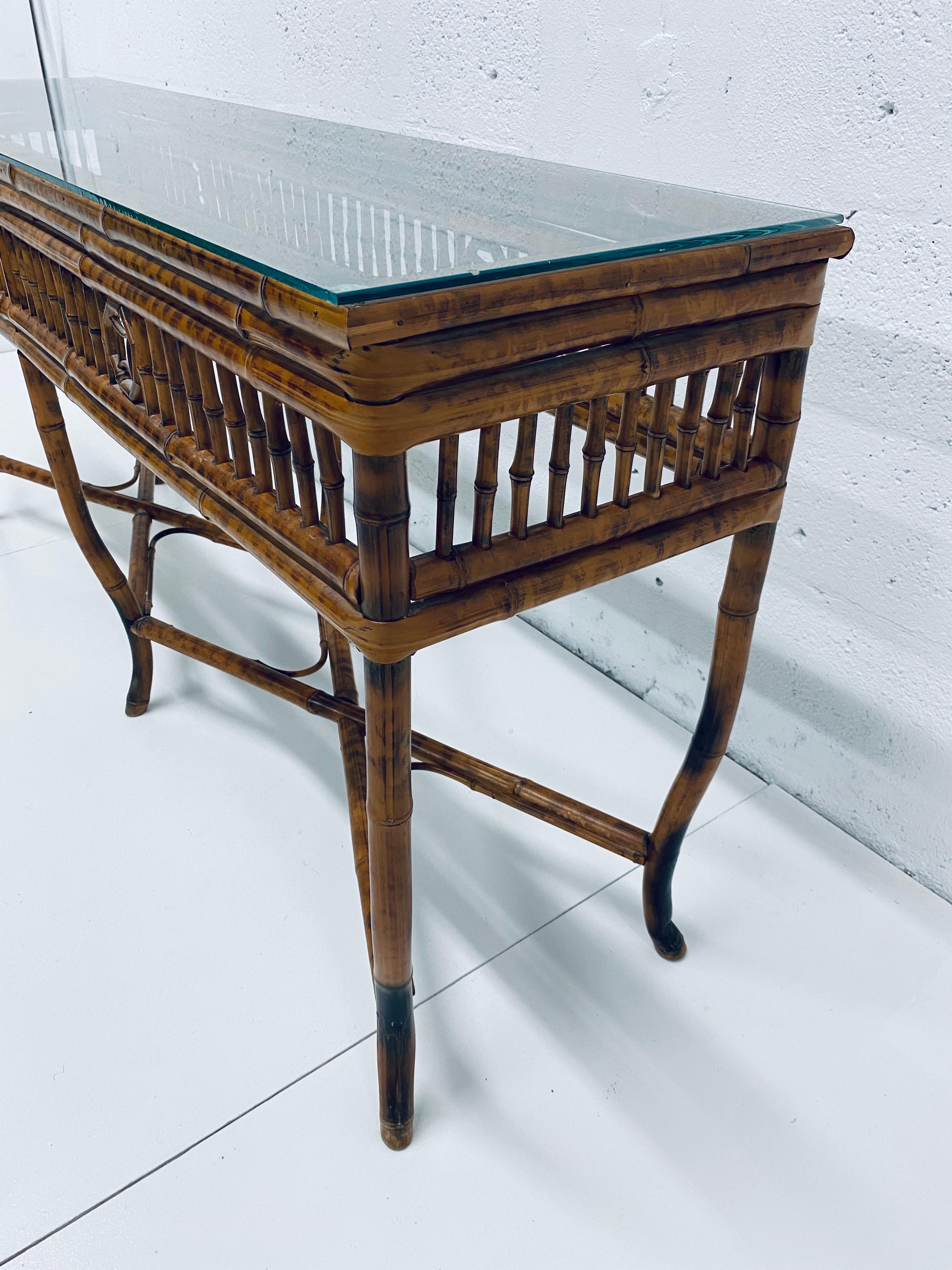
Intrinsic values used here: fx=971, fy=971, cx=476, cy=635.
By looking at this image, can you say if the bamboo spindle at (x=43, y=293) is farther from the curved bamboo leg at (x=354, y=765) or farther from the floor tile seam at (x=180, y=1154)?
the floor tile seam at (x=180, y=1154)

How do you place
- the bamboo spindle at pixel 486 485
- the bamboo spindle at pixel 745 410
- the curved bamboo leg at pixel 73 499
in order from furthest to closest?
the curved bamboo leg at pixel 73 499 < the bamboo spindle at pixel 745 410 < the bamboo spindle at pixel 486 485

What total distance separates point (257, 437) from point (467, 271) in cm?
22

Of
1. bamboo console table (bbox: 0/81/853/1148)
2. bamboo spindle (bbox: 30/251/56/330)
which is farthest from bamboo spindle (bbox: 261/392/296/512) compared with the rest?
bamboo spindle (bbox: 30/251/56/330)

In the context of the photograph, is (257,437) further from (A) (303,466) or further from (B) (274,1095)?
(B) (274,1095)

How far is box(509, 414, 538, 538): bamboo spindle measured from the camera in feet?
2.05

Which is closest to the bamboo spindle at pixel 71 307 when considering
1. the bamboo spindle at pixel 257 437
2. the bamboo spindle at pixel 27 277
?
the bamboo spindle at pixel 27 277

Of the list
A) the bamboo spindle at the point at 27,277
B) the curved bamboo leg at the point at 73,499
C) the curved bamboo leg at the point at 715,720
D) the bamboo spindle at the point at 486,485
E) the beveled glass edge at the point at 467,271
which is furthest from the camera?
the curved bamboo leg at the point at 73,499

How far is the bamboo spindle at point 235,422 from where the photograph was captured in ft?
2.25

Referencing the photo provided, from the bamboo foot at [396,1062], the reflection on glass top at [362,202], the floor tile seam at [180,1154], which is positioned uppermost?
the reflection on glass top at [362,202]

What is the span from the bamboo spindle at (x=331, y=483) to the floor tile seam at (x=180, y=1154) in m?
0.49

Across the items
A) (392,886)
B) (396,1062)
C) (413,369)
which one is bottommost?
(396,1062)

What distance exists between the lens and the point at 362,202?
0.76 meters

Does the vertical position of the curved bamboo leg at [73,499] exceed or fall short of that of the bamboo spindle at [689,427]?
it falls short

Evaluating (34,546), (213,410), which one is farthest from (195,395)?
(34,546)
